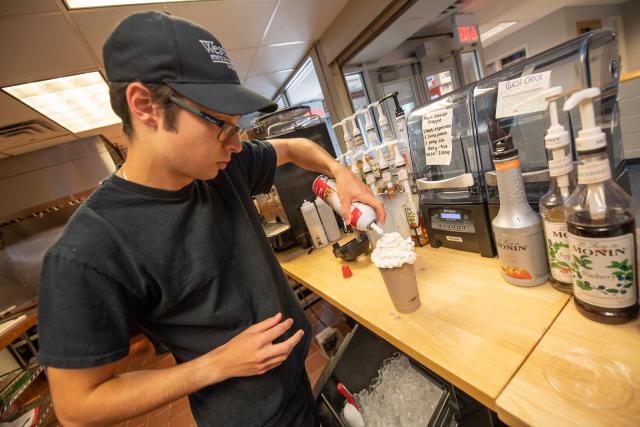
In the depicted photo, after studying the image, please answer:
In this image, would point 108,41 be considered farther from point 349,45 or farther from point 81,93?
point 81,93

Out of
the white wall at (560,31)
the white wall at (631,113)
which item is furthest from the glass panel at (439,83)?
the white wall at (560,31)

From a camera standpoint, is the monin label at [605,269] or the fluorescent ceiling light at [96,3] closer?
the monin label at [605,269]

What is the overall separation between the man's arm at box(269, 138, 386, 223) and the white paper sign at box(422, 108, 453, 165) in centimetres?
28

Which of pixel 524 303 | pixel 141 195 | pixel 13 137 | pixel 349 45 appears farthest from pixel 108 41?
pixel 13 137

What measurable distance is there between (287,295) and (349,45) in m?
2.64

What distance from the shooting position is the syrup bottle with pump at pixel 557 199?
23.2 inches

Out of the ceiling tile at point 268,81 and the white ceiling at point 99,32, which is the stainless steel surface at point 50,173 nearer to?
the white ceiling at point 99,32

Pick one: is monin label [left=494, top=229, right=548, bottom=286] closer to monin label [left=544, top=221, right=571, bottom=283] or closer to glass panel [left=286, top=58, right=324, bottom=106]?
monin label [left=544, top=221, right=571, bottom=283]

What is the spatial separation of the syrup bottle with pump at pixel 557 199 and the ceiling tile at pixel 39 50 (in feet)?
8.09

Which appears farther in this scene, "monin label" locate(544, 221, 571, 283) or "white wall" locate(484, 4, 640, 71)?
"white wall" locate(484, 4, 640, 71)

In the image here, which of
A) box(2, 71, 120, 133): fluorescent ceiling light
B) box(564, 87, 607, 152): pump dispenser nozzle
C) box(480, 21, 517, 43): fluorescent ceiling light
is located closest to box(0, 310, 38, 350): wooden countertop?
box(2, 71, 120, 133): fluorescent ceiling light

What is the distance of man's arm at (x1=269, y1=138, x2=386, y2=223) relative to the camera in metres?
1.01

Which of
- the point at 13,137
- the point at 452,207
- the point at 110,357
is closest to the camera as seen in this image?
the point at 110,357

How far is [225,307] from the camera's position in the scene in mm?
780
